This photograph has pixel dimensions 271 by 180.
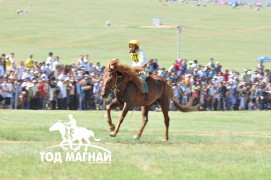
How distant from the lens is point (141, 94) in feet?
61.0

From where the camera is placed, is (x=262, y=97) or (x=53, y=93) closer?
(x=53, y=93)

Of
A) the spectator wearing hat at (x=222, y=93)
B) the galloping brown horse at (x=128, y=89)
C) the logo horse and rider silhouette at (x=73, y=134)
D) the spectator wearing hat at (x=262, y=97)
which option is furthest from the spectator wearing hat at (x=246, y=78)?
the logo horse and rider silhouette at (x=73, y=134)

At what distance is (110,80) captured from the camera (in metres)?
17.6

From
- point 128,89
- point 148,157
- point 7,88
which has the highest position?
point 128,89

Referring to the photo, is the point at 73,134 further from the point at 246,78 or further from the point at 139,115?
the point at 246,78

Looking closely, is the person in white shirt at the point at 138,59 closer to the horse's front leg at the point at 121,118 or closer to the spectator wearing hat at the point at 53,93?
the horse's front leg at the point at 121,118

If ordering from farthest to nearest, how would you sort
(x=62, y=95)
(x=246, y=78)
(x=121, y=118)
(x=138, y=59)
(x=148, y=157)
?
1. (x=246, y=78)
2. (x=62, y=95)
3. (x=138, y=59)
4. (x=121, y=118)
5. (x=148, y=157)

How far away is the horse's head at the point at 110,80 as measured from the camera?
57.3 feet

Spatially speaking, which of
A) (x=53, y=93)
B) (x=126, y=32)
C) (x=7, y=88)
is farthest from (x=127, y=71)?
(x=126, y=32)

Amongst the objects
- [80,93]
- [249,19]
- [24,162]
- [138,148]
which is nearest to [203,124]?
[80,93]

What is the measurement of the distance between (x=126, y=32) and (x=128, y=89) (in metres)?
70.6

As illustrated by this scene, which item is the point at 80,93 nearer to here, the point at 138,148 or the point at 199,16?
the point at 138,148

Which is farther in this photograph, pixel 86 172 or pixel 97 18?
pixel 97 18

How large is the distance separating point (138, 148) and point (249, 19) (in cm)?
10320
